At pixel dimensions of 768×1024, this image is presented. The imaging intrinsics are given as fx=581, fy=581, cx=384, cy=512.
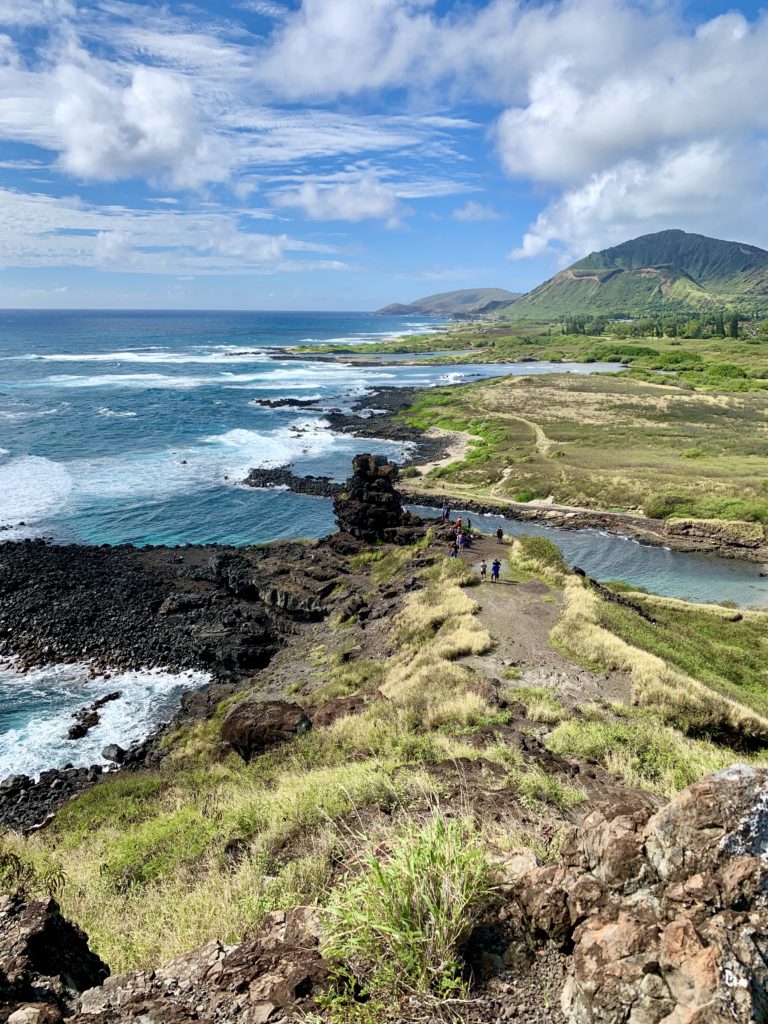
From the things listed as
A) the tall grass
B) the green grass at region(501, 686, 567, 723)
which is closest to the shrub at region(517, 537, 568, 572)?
the tall grass

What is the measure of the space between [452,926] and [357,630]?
20.6 m

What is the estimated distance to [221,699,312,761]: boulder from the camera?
583 inches

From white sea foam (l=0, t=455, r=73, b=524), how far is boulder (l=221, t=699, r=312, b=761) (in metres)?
30.3

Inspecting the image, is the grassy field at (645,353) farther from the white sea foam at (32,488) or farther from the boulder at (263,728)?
the boulder at (263,728)

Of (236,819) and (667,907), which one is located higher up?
(667,907)

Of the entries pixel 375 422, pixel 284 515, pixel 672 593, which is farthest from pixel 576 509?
pixel 375 422

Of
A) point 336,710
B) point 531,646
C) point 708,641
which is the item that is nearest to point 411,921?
point 336,710

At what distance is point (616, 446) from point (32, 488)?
5526 cm

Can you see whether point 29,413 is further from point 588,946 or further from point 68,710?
point 588,946

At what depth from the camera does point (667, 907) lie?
4.31m

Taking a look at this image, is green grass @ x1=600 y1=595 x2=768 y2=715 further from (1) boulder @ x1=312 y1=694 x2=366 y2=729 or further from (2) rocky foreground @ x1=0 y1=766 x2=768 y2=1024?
(2) rocky foreground @ x1=0 y1=766 x2=768 y2=1024

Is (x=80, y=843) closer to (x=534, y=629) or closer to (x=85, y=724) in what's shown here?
(x=85, y=724)

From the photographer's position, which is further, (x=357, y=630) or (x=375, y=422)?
Result: (x=375, y=422)

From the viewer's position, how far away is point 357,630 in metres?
24.7
